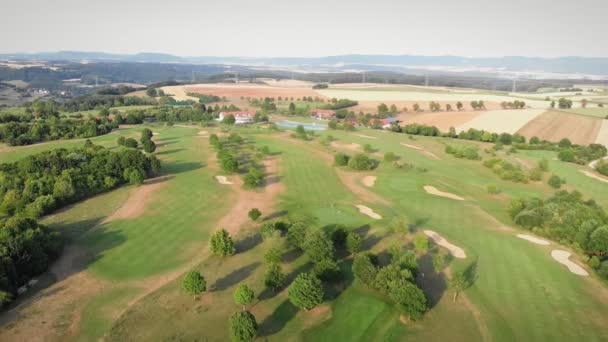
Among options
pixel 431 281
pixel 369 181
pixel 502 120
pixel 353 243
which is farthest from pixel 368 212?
pixel 502 120

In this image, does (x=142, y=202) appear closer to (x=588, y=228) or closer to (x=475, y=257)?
(x=475, y=257)

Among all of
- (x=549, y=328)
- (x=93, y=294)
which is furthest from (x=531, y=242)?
(x=93, y=294)

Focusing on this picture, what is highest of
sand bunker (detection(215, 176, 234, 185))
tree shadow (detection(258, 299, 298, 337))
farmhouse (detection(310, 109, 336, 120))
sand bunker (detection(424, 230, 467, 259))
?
farmhouse (detection(310, 109, 336, 120))

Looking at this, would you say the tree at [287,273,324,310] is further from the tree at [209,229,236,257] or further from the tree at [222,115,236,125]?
the tree at [222,115,236,125]

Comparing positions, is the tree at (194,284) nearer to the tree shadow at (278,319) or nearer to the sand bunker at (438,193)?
the tree shadow at (278,319)

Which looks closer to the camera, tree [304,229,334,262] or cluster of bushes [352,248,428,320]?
cluster of bushes [352,248,428,320]

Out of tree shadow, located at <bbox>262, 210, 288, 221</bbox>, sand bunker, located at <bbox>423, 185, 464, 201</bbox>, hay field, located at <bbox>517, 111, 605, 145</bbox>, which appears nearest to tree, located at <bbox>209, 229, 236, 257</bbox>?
tree shadow, located at <bbox>262, 210, 288, 221</bbox>
